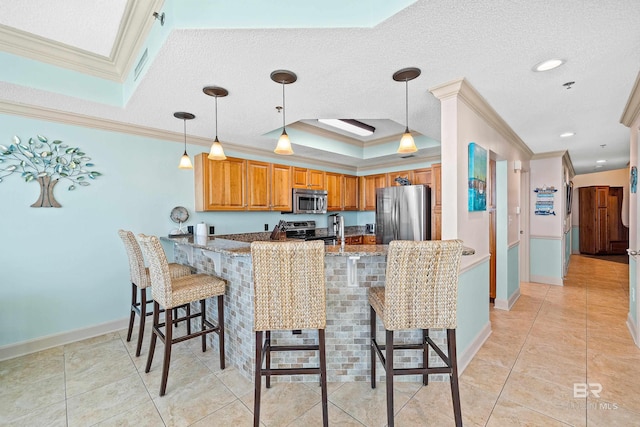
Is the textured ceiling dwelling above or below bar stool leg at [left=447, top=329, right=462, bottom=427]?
above

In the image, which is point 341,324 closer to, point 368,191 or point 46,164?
point 46,164

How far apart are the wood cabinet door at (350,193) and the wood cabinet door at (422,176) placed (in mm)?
1246

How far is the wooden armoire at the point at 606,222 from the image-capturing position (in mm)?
7664

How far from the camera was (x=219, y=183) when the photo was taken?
3744mm

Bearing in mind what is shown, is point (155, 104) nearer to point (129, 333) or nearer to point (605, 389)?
point (129, 333)

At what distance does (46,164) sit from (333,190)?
3.92 m

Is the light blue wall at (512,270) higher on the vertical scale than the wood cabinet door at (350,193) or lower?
lower

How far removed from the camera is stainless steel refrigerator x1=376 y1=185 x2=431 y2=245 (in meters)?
3.78

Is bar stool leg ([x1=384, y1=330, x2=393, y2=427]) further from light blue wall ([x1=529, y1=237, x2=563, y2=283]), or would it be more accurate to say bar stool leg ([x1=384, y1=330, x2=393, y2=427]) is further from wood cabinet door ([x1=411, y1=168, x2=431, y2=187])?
light blue wall ([x1=529, y1=237, x2=563, y2=283])

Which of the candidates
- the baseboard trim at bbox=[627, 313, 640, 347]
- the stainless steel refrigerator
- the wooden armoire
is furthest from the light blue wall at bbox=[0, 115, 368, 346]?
the wooden armoire

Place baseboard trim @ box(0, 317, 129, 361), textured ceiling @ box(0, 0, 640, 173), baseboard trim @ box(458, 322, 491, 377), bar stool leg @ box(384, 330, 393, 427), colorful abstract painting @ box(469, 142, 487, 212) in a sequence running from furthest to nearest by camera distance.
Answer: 1. baseboard trim @ box(0, 317, 129, 361)
2. colorful abstract painting @ box(469, 142, 487, 212)
3. baseboard trim @ box(458, 322, 491, 377)
4. bar stool leg @ box(384, 330, 393, 427)
5. textured ceiling @ box(0, 0, 640, 173)

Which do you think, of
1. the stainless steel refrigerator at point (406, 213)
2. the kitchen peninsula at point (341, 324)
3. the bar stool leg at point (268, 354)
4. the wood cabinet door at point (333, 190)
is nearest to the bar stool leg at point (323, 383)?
the bar stool leg at point (268, 354)

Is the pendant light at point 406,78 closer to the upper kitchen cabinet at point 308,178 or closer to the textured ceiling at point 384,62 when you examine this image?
the textured ceiling at point 384,62

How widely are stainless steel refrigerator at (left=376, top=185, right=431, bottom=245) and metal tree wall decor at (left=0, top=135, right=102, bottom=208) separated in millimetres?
3602
